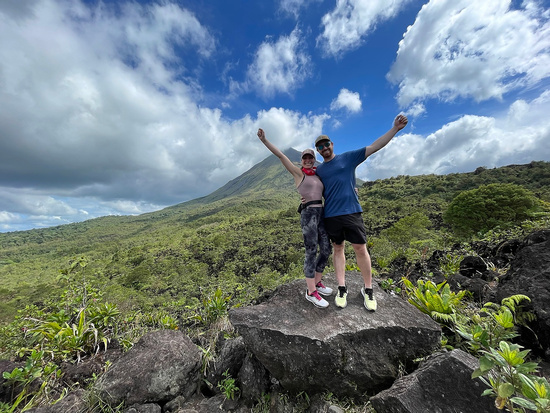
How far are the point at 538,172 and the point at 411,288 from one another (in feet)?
198

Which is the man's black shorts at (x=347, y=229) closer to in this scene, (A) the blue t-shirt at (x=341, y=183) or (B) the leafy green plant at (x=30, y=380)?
(A) the blue t-shirt at (x=341, y=183)

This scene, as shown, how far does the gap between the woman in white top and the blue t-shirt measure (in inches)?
5.1

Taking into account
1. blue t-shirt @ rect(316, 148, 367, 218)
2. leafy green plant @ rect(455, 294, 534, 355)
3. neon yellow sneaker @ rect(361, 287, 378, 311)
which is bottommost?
leafy green plant @ rect(455, 294, 534, 355)

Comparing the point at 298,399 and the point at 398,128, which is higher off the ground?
the point at 398,128

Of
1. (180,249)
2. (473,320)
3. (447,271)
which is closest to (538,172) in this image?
(447,271)

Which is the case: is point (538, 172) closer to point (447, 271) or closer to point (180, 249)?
point (447, 271)

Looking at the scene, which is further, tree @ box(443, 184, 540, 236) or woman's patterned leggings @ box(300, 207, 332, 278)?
tree @ box(443, 184, 540, 236)

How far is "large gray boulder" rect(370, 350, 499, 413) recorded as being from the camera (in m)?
1.95

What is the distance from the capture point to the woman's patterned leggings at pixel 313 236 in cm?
338

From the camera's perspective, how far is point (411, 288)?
3.97 metres

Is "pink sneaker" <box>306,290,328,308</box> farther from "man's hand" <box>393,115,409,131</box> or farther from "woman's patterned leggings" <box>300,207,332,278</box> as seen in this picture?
"man's hand" <box>393,115,409,131</box>

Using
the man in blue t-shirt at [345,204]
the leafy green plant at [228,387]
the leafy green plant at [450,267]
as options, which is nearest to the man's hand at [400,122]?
the man in blue t-shirt at [345,204]

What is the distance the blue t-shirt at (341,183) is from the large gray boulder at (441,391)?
1852 mm

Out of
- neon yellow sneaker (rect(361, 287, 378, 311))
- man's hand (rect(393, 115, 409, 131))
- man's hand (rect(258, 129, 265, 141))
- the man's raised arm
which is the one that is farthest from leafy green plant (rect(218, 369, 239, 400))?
man's hand (rect(393, 115, 409, 131))
